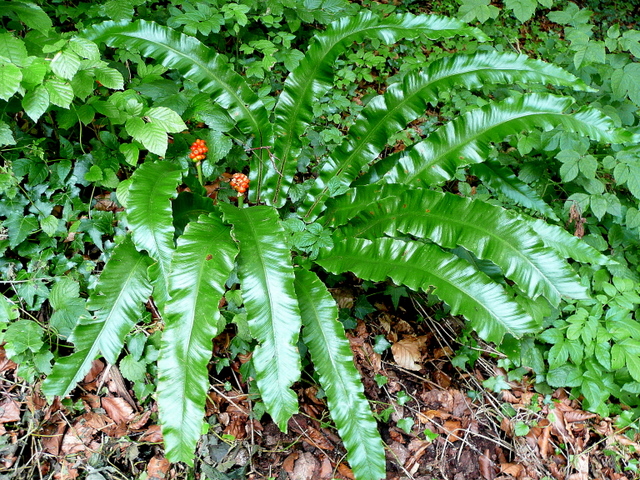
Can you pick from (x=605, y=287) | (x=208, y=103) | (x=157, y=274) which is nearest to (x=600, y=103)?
(x=605, y=287)

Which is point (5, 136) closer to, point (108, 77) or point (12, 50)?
point (12, 50)

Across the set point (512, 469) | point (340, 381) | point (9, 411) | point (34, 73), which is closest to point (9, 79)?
point (34, 73)

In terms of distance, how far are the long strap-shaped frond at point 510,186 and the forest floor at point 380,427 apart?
894 mm

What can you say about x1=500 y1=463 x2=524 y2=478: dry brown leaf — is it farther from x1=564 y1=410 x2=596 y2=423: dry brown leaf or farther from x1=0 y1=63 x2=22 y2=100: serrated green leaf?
x1=0 y1=63 x2=22 y2=100: serrated green leaf

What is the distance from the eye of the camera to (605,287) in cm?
272

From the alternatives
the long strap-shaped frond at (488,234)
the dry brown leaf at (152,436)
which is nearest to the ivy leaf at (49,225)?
the dry brown leaf at (152,436)

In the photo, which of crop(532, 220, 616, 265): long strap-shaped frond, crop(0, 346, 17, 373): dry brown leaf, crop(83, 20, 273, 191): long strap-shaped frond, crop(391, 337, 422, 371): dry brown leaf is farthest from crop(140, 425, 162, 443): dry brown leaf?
crop(532, 220, 616, 265): long strap-shaped frond

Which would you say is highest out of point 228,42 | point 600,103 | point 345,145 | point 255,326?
point 600,103

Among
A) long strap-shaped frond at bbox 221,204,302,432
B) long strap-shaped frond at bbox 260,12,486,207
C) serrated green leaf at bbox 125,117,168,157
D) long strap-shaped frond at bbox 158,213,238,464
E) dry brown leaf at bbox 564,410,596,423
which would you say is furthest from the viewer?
dry brown leaf at bbox 564,410,596,423

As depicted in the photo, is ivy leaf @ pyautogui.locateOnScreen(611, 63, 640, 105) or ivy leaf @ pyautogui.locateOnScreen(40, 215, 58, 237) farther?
ivy leaf @ pyautogui.locateOnScreen(611, 63, 640, 105)

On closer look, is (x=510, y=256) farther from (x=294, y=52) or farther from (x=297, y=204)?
(x=294, y=52)

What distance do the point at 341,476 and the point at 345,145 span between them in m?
1.85

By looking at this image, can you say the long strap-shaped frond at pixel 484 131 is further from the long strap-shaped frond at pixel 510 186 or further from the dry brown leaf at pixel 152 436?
the dry brown leaf at pixel 152 436

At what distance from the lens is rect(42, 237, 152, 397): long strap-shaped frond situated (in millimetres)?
1871
